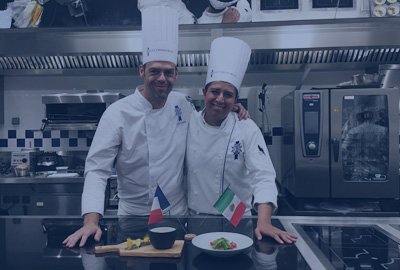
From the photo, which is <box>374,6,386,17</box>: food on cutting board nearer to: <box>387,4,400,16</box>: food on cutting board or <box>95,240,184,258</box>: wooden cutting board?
<box>387,4,400,16</box>: food on cutting board

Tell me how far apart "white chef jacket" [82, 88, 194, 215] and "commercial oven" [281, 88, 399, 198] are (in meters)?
1.18

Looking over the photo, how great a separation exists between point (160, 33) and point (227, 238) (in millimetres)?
1084

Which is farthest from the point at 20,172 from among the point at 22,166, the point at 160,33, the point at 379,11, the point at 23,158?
the point at 379,11

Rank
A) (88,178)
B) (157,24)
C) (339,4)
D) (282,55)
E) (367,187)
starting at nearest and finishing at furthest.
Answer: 1. (88,178)
2. (157,24)
3. (367,187)
4. (339,4)
5. (282,55)

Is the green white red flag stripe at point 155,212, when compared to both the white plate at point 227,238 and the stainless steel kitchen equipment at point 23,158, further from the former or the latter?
the stainless steel kitchen equipment at point 23,158

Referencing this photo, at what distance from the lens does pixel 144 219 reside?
4.99 ft

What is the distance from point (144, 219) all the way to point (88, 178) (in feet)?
0.96

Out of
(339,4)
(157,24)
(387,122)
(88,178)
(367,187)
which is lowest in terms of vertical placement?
(367,187)

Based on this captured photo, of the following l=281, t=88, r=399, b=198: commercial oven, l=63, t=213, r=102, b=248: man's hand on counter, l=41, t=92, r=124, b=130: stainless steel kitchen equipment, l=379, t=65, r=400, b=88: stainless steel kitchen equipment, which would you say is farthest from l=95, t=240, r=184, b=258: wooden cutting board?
l=379, t=65, r=400, b=88: stainless steel kitchen equipment

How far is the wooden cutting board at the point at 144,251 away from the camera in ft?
3.61

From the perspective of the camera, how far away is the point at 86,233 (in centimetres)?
127

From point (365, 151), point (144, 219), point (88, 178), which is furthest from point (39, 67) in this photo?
point (365, 151)

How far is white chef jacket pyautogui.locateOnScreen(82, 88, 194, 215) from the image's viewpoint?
1722 millimetres

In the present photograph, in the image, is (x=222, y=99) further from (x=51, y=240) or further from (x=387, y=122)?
(x=387, y=122)
